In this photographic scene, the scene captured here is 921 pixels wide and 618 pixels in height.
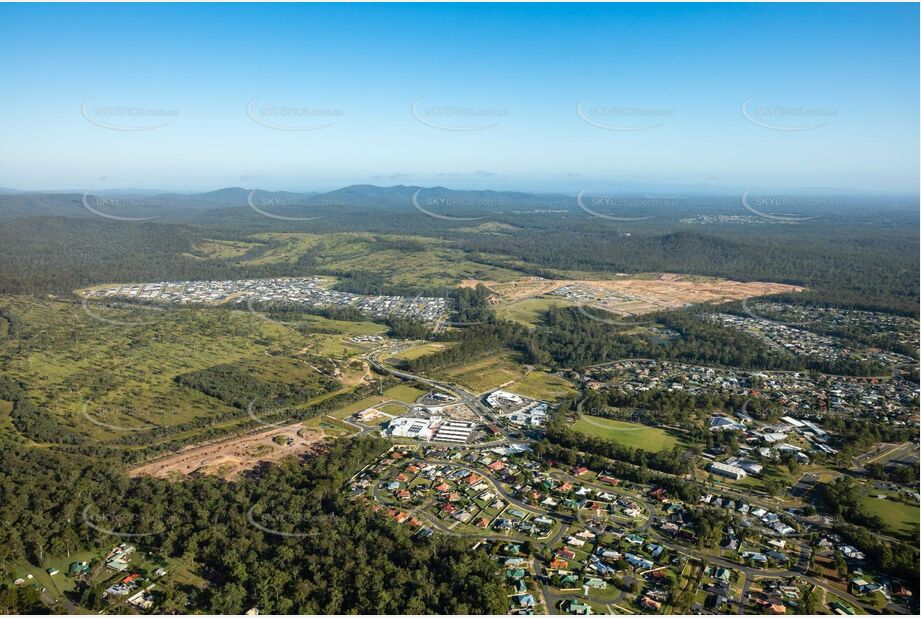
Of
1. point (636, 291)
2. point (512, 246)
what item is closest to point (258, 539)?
point (636, 291)

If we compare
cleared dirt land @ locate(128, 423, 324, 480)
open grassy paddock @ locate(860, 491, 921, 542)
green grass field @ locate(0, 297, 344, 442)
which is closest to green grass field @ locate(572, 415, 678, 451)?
open grassy paddock @ locate(860, 491, 921, 542)

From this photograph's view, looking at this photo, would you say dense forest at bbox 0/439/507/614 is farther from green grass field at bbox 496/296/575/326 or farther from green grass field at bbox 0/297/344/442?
green grass field at bbox 496/296/575/326

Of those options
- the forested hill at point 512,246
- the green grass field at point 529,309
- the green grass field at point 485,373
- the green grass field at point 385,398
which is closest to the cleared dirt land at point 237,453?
the green grass field at point 385,398

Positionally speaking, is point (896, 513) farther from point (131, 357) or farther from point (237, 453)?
point (131, 357)

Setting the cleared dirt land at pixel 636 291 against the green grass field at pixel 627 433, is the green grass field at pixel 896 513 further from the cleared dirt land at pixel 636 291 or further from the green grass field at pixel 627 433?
the cleared dirt land at pixel 636 291

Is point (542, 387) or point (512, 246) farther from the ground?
point (512, 246)

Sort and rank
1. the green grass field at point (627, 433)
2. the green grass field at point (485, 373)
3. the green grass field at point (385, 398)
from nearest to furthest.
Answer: the green grass field at point (627, 433) → the green grass field at point (385, 398) → the green grass field at point (485, 373)
